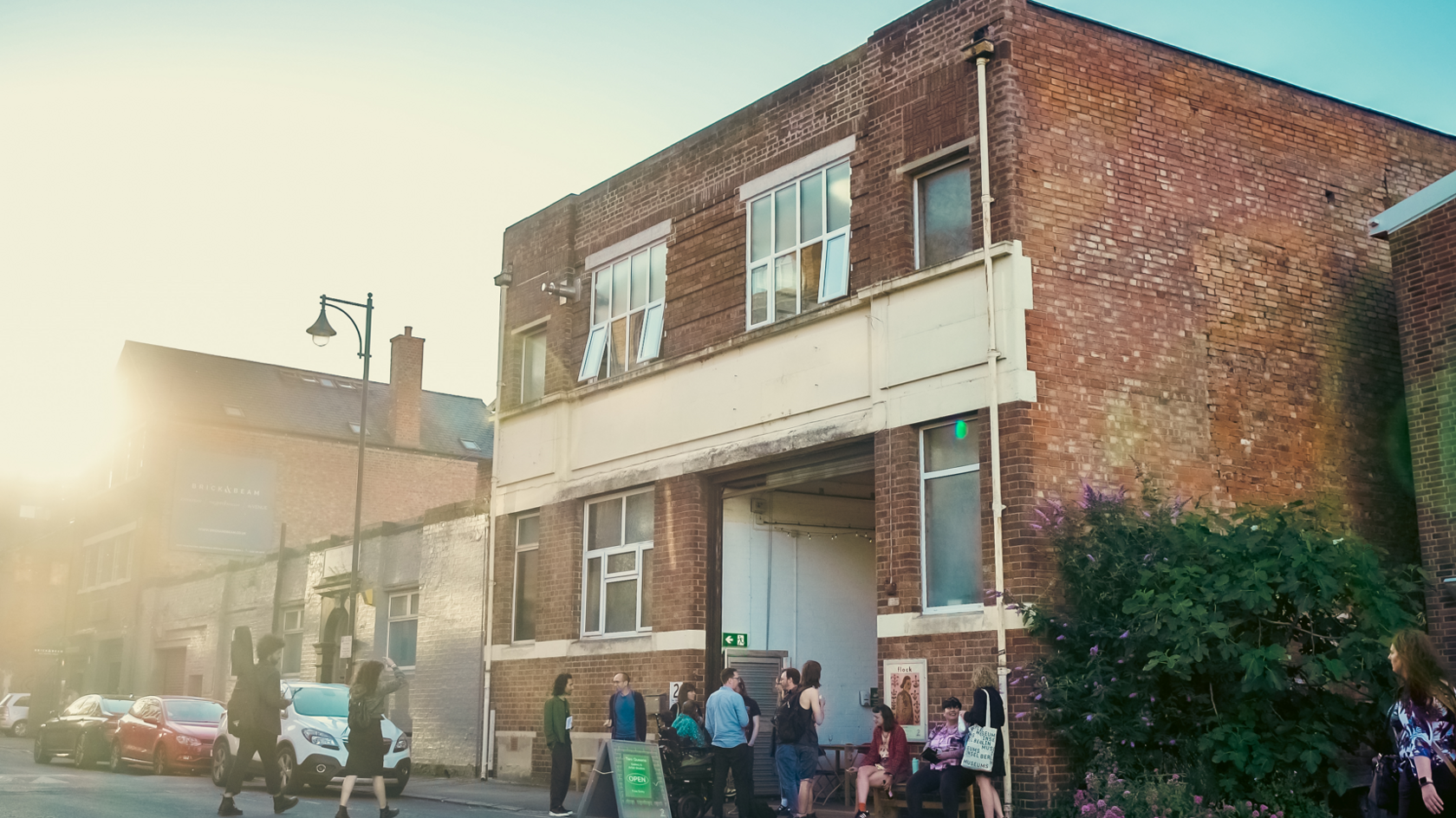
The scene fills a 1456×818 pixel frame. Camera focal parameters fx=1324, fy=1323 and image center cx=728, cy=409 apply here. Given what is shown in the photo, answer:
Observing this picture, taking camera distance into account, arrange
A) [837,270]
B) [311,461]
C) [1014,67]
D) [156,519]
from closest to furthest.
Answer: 1. [1014,67]
2. [837,270]
3. [156,519]
4. [311,461]

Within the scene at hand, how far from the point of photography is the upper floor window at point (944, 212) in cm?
1455

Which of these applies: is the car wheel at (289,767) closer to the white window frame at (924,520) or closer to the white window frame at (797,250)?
the white window frame at (797,250)

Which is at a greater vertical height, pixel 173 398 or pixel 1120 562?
pixel 173 398

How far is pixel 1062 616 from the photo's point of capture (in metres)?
12.4

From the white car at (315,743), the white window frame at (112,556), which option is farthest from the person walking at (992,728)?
the white window frame at (112,556)

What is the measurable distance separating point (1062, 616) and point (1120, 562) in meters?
0.79

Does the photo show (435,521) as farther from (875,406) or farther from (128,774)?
(875,406)

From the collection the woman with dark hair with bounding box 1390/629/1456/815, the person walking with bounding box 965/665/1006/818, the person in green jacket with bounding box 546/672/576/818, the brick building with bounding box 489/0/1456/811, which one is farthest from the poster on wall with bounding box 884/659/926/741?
the woman with dark hair with bounding box 1390/629/1456/815

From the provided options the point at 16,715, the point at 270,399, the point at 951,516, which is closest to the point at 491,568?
the point at 951,516

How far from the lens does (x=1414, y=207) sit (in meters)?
14.9

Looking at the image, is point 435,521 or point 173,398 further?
point 173,398

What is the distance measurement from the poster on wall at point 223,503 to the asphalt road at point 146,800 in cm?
2141

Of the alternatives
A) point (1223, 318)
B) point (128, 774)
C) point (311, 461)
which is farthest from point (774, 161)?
point (311, 461)

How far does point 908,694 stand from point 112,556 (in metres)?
39.0
